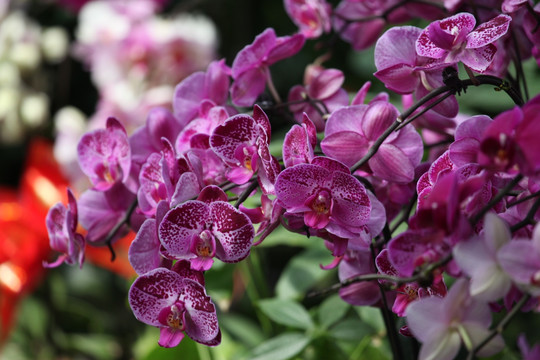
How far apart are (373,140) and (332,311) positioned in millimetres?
173

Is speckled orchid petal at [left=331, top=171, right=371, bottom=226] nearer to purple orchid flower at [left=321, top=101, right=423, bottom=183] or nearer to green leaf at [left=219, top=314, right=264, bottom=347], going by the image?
purple orchid flower at [left=321, top=101, right=423, bottom=183]

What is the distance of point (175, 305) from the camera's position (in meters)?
0.25

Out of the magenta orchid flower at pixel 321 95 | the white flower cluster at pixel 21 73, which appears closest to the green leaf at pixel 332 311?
the magenta orchid flower at pixel 321 95

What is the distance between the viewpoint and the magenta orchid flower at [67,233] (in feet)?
0.96

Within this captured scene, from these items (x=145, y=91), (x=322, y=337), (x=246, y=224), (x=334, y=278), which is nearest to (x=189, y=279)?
(x=246, y=224)

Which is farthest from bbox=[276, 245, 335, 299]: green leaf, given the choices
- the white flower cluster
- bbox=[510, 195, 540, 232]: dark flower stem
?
the white flower cluster

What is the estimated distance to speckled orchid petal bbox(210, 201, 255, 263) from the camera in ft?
0.81

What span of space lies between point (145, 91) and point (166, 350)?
41 centimetres

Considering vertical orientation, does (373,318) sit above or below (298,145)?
below

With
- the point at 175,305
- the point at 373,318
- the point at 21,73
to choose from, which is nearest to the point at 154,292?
the point at 175,305

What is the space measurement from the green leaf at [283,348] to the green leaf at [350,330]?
3cm

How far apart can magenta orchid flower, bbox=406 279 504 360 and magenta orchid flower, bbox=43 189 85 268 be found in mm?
151

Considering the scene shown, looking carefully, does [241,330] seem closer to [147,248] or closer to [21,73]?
[147,248]

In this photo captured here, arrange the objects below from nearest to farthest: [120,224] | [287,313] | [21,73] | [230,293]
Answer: [120,224]
[287,313]
[230,293]
[21,73]
